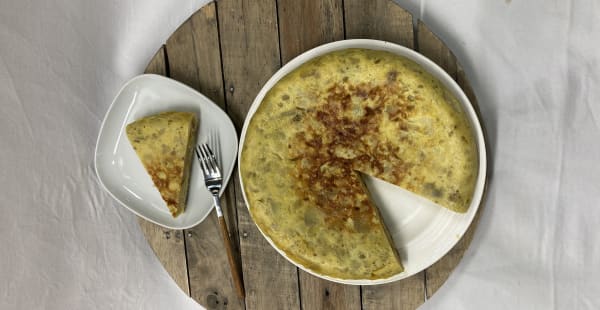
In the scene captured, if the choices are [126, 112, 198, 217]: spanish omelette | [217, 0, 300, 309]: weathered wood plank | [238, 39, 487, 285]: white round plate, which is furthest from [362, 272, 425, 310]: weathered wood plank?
[126, 112, 198, 217]: spanish omelette

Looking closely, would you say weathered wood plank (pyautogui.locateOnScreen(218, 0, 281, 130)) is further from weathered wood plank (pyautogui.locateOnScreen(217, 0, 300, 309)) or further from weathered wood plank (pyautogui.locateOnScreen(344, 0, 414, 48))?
weathered wood plank (pyautogui.locateOnScreen(344, 0, 414, 48))

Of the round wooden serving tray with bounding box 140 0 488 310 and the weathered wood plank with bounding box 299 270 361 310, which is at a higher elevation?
the round wooden serving tray with bounding box 140 0 488 310

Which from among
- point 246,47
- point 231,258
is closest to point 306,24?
point 246,47

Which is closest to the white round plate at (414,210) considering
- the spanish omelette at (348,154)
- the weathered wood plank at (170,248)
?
the spanish omelette at (348,154)

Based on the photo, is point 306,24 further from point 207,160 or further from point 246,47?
point 207,160

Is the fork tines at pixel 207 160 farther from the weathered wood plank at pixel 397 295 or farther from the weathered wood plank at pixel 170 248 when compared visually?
the weathered wood plank at pixel 397 295

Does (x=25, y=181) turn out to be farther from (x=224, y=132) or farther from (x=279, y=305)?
(x=279, y=305)
